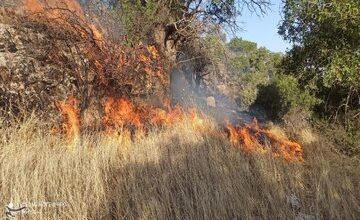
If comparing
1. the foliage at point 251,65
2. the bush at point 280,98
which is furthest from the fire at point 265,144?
the foliage at point 251,65

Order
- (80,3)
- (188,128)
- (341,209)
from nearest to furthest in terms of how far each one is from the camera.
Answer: (341,209)
(188,128)
(80,3)

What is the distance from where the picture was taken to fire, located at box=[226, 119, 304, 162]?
283 inches

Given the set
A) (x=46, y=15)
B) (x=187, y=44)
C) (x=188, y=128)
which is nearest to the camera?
(x=188, y=128)

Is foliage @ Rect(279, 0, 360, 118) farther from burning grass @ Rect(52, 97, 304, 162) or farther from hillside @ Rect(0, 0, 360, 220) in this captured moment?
burning grass @ Rect(52, 97, 304, 162)

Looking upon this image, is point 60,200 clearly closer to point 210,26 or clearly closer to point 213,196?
point 213,196

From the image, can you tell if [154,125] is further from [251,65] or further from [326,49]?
[251,65]

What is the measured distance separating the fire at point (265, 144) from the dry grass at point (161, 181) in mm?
522

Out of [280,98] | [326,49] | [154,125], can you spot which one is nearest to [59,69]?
[154,125]

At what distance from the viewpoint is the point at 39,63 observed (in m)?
8.98

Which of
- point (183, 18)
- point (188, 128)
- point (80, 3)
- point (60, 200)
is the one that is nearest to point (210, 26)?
point (183, 18)

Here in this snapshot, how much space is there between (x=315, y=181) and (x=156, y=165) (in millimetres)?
2083

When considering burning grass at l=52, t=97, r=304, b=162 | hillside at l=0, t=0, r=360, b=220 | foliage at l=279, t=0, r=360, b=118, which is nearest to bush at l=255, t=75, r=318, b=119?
hillside at l=0, t=0, r=360, b=220

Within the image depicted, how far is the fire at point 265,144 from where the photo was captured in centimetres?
718

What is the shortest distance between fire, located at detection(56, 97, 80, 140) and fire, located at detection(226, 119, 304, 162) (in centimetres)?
274
